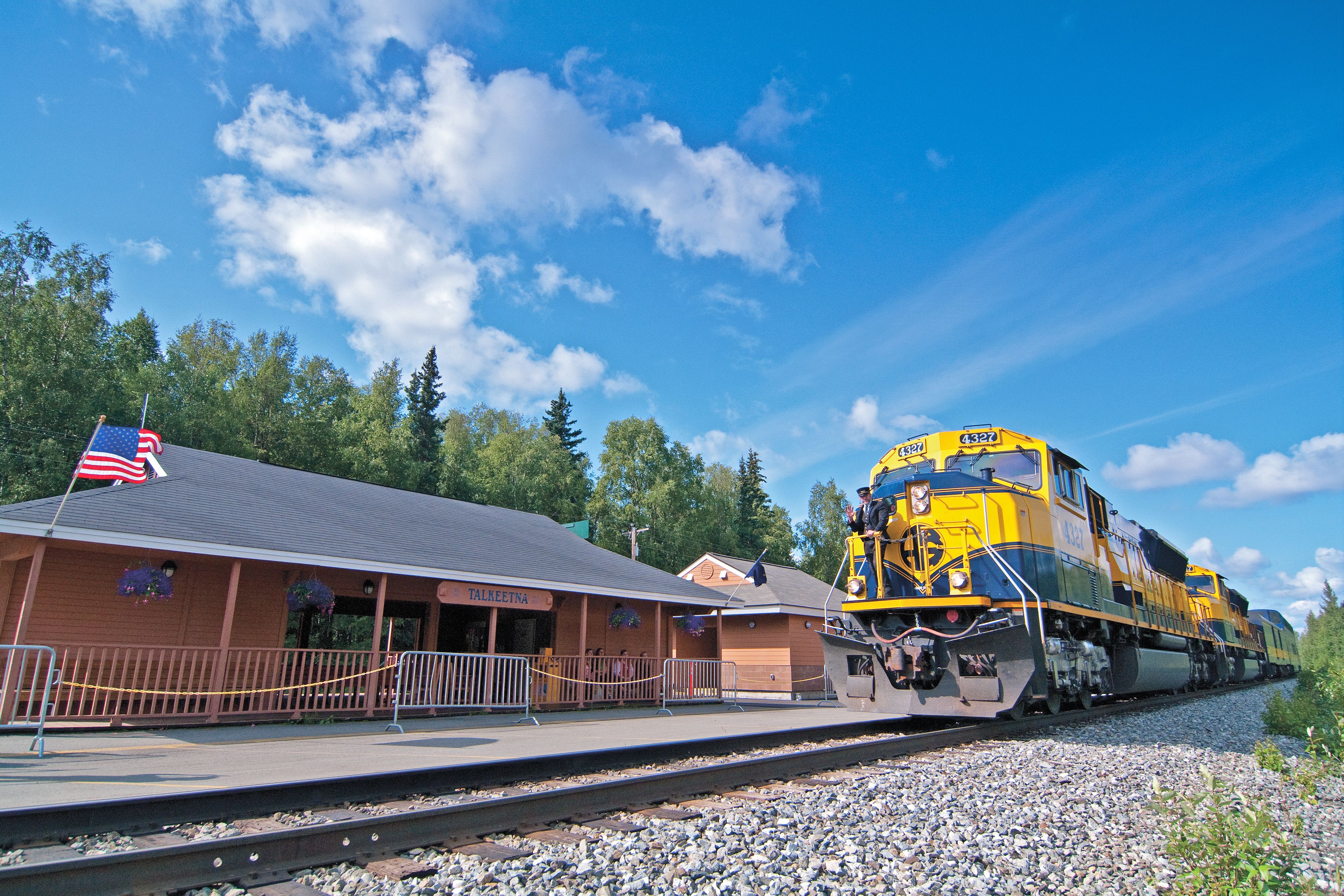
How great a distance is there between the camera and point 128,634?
12.4 meters

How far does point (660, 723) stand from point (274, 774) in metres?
7.06

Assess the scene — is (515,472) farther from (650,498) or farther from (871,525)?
(871,525)

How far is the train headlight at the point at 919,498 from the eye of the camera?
1040cm

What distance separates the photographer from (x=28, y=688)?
37.4 feet

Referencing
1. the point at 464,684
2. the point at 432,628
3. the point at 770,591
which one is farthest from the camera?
the point at 770,591

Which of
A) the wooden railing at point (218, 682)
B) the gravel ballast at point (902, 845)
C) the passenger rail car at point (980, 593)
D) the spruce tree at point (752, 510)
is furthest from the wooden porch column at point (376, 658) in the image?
the spruce tree at point (752, 510)

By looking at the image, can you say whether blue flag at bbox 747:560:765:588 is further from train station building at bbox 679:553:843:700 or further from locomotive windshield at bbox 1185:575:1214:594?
locomotive windshield at bbox 1185:575:1214:594

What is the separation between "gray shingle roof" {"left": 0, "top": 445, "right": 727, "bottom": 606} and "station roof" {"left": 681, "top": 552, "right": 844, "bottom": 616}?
4.67 metres

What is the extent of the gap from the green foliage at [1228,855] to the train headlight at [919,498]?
6.40 metres

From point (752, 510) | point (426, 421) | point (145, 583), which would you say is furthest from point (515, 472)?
point (145, 583)

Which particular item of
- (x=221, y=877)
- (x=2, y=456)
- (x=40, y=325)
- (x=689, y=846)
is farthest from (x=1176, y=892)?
(x=40, y=325)

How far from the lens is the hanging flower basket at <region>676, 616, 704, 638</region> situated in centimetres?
1972

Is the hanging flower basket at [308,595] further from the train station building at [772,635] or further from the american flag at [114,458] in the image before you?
the train station building at [772,635]

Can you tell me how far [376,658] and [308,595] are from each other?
1.65 metres
